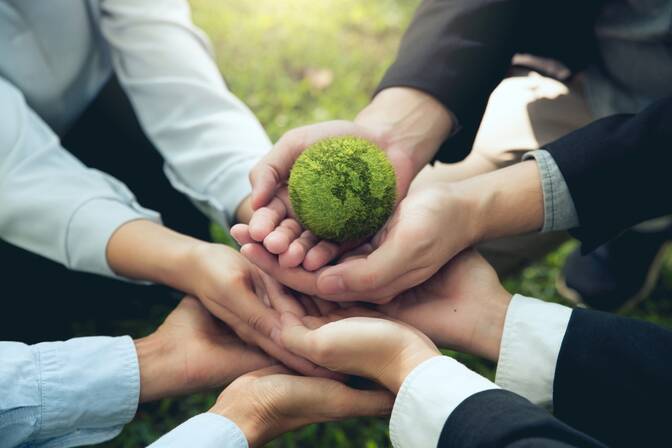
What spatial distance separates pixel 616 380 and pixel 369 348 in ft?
2.18

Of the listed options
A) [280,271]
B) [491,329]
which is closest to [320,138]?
[280,271]

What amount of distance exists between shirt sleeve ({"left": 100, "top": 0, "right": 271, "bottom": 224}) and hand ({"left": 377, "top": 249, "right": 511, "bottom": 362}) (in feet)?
2.70

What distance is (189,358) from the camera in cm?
188

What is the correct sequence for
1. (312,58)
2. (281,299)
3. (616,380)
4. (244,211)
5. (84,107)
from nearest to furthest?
1. (616,380)
2. (281,299)
3. (244,211)
4. (84,107)
5. (312,58)

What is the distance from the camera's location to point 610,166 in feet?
6.20

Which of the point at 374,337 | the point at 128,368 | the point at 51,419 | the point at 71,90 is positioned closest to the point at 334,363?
the point at 374,337

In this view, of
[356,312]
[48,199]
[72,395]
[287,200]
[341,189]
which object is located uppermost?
[341,189]

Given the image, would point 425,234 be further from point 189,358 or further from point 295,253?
point 189,358

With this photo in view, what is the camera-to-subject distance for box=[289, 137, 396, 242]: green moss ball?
1614 millimetres

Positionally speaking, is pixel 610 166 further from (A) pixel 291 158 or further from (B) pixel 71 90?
(B) pixel 71 90

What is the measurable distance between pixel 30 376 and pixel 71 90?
3.91 feet

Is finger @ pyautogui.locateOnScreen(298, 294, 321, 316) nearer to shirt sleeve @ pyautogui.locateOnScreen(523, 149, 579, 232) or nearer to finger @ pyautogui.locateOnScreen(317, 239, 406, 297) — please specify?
finger @ pyautogui.locateOnScreen(317, 239, 406, 297)

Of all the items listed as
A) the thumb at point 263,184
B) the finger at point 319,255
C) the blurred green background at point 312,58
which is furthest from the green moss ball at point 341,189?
the blurred green background at point 312,58

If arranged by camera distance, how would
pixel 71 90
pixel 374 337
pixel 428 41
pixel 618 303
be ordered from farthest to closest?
pixel 618 303, pixel 71 90, pixel 428 41, pixel 374 337
